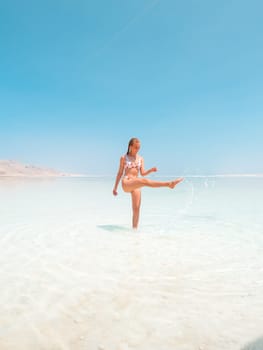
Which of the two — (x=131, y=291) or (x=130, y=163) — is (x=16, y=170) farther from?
(x=131, y=291)

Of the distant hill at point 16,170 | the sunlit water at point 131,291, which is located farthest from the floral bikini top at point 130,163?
the distant hill at point 16,170

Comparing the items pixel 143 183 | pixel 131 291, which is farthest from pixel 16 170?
pixel 131 291

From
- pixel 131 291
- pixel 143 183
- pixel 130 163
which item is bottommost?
pixel 131 291

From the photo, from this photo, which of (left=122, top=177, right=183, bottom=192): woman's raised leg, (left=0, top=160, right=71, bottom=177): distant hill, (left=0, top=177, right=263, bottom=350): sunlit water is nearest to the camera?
(left=0, top=177, right=263, bottom=350): sunlit water

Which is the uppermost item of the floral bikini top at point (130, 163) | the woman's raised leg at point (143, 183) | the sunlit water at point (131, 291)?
the floral bikini top at point (130, 163)

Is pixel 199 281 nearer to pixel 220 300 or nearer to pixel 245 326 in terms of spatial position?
pixel 220 300

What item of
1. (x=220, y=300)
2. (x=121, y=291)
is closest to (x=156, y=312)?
(x=121, y=291)

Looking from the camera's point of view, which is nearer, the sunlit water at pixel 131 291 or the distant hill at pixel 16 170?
the sunlit water at pixel 131 291

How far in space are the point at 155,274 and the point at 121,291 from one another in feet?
1.93

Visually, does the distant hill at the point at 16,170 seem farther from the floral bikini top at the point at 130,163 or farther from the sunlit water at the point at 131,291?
the sunlit water at the point at 131,291

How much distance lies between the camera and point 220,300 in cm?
227

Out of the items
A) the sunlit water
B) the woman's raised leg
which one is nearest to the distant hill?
the woman's raised leg

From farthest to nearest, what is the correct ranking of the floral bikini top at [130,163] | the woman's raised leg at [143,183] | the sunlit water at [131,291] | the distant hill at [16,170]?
the distant hill at [16,170]
the floral bikini top at [130,163]
the woman's raised leg at [143,183]
the sunlit water at [131,291]

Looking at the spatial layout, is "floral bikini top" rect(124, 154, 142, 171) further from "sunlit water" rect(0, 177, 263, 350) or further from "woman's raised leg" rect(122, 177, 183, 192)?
"sunlit water" rect(0, 177, 263, 350)
